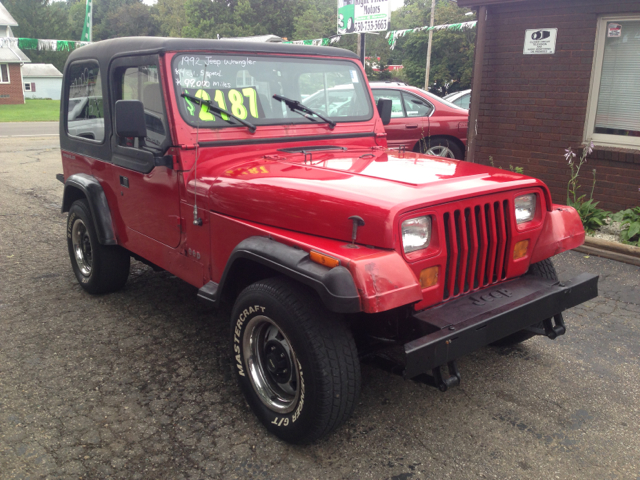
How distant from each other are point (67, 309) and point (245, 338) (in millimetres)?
2197

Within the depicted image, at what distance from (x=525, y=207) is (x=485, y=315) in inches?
31.1

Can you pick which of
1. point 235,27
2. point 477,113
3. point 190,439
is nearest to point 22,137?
point 477,113

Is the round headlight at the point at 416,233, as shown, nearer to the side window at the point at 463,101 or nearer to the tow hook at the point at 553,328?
the tow hook at the point at 553,328

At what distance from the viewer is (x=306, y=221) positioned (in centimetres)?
268

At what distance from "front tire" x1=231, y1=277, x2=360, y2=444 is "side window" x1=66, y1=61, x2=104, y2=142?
219 centimetres

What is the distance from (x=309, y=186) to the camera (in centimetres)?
278

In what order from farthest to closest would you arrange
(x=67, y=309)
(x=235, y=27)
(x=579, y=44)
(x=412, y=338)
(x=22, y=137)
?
(x=235, y=27)
(x=22, y=137)
(x=579, y=44)
(x=67, y=309)
(x=412, y=338)

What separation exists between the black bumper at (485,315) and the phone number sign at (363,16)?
883 centimetres

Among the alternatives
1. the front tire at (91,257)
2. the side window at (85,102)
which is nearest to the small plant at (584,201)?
the front tire at (91,257)

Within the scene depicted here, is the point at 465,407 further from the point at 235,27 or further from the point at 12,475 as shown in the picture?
the point at 235,27

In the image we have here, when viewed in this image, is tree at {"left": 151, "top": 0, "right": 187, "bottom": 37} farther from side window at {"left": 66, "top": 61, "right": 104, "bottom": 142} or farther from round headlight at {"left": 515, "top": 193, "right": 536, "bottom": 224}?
round headlight at {"left": 515, "top": 193, "right": 536, "bottom": 224}

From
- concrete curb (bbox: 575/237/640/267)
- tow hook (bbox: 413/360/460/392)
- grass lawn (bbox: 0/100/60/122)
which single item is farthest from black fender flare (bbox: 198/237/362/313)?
grass lawn (bbox: 0/100/60/122)

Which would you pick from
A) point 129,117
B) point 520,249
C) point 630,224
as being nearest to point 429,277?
point 520,249

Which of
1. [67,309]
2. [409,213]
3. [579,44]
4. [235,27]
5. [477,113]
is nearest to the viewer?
[409,213]
